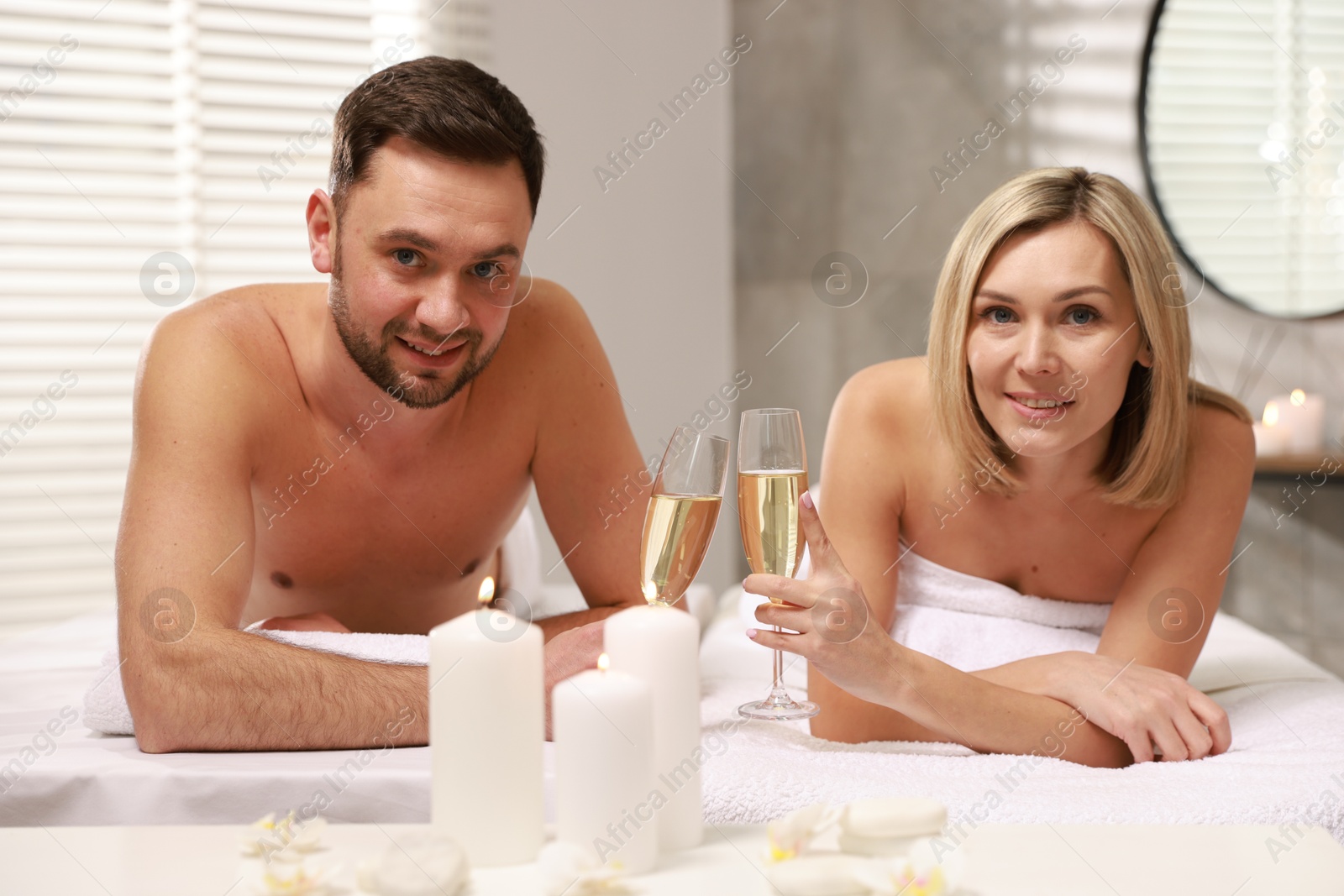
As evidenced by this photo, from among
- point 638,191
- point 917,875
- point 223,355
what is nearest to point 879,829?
point 917,875

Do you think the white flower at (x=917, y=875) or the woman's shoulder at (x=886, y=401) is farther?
the woman's shoulder at (x=886, y=401)

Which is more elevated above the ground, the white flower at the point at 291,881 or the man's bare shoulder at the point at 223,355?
the man's bare shoulder at the point at 223,355

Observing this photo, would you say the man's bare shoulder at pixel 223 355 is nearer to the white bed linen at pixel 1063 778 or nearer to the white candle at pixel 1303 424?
the white bed linen at pixel 1063 778

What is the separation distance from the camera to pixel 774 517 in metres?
1.01

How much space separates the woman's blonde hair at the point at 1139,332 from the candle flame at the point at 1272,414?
939 millimetres

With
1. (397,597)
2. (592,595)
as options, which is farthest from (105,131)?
(592,595)

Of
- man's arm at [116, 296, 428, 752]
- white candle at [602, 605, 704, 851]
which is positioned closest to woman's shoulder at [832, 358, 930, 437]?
man's arm at [116, 296, 428, 752]

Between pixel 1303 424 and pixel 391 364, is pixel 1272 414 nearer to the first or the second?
pixel 1303 424

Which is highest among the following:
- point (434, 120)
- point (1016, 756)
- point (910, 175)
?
point (910, 175)

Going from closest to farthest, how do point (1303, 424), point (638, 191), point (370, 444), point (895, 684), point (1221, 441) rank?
1. point (895, 684)
2. point (1221, 441)
3. point (370, 444)
4. point (1303, 424)
5. point (638, 191)

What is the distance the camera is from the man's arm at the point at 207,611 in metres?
1.08

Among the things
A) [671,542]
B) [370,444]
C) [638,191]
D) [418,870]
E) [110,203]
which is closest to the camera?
[418,870]

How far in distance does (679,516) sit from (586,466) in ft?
2.15

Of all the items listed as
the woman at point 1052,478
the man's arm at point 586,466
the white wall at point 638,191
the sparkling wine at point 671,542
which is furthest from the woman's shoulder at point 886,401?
the white wall at point 638,191
